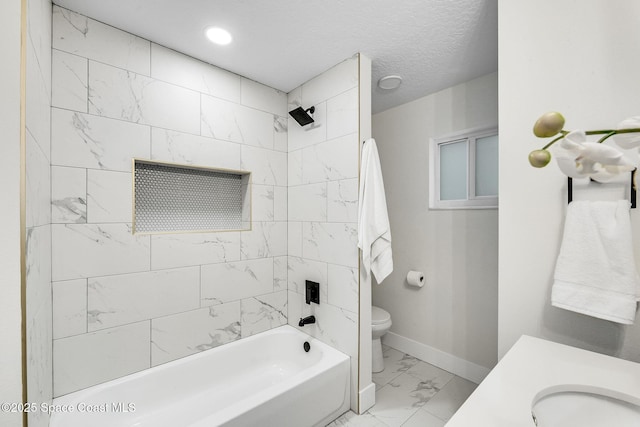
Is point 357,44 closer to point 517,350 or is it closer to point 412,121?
point 412,121

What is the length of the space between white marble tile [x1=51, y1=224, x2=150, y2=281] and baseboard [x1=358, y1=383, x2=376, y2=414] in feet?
5.55

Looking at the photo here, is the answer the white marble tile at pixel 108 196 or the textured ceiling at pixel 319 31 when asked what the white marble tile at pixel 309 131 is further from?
the white marble tile at pixel 108 196

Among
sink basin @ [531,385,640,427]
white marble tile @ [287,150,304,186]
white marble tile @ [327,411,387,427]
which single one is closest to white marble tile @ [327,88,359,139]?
white marble tile @ [287,150,304,186]

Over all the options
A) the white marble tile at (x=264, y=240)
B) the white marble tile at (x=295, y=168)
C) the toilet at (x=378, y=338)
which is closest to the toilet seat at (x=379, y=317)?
the toilet at (x=378, y=338)

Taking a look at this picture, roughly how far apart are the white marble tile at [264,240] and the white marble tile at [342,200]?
21.7 inches

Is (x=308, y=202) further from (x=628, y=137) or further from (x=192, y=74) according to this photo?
(x=628, y=137)

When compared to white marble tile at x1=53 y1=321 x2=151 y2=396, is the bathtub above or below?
below

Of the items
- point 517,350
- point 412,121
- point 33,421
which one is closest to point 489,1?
point 412,121

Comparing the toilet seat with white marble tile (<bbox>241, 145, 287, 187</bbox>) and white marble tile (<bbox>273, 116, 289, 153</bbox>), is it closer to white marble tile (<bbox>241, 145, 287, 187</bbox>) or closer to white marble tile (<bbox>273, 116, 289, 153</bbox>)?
white marble tile (<bbox>241, 145, 287, 187</bbox>)

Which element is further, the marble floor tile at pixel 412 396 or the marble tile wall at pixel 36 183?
the marble floor tile at pixel 412 396

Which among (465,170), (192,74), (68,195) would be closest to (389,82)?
(465,170)

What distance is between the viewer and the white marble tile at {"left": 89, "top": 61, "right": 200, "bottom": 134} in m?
1.56

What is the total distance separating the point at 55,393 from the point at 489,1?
3.09m

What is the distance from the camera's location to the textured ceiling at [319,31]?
1.44 metres
